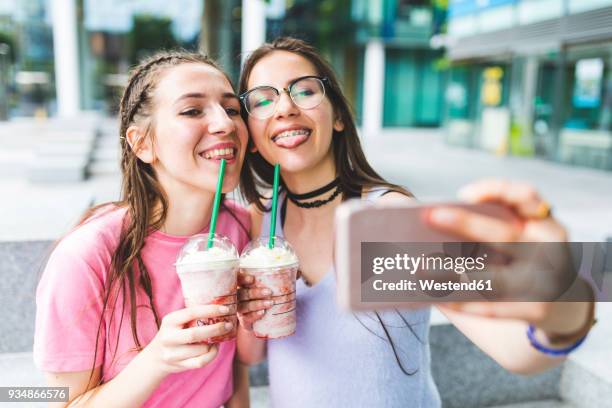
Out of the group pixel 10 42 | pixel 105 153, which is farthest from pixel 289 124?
pixel 10 42

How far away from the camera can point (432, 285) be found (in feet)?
2.55

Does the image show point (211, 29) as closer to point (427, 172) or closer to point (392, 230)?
point (427, 172)

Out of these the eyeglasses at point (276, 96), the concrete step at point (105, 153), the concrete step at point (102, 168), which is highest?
the eyeglasses at point (276, 96)

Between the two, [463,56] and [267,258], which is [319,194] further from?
[463,56]

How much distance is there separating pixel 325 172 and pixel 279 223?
235mm

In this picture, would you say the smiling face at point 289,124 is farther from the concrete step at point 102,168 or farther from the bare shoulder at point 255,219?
the concrete step at point 102,168

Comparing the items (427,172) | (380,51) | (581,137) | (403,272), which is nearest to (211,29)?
(427,172)

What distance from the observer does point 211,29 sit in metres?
6.66

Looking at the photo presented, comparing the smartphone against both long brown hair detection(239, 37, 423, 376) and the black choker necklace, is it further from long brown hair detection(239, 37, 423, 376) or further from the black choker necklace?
the black choker necklace

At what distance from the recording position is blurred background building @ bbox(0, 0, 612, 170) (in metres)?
9.80

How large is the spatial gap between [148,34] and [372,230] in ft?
50.3

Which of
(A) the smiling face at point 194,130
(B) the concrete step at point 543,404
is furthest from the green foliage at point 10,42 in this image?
(B) the concrete step at point 543,404

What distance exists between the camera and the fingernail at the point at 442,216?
0.67 metres

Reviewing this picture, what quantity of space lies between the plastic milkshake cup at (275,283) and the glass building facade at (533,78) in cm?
983
